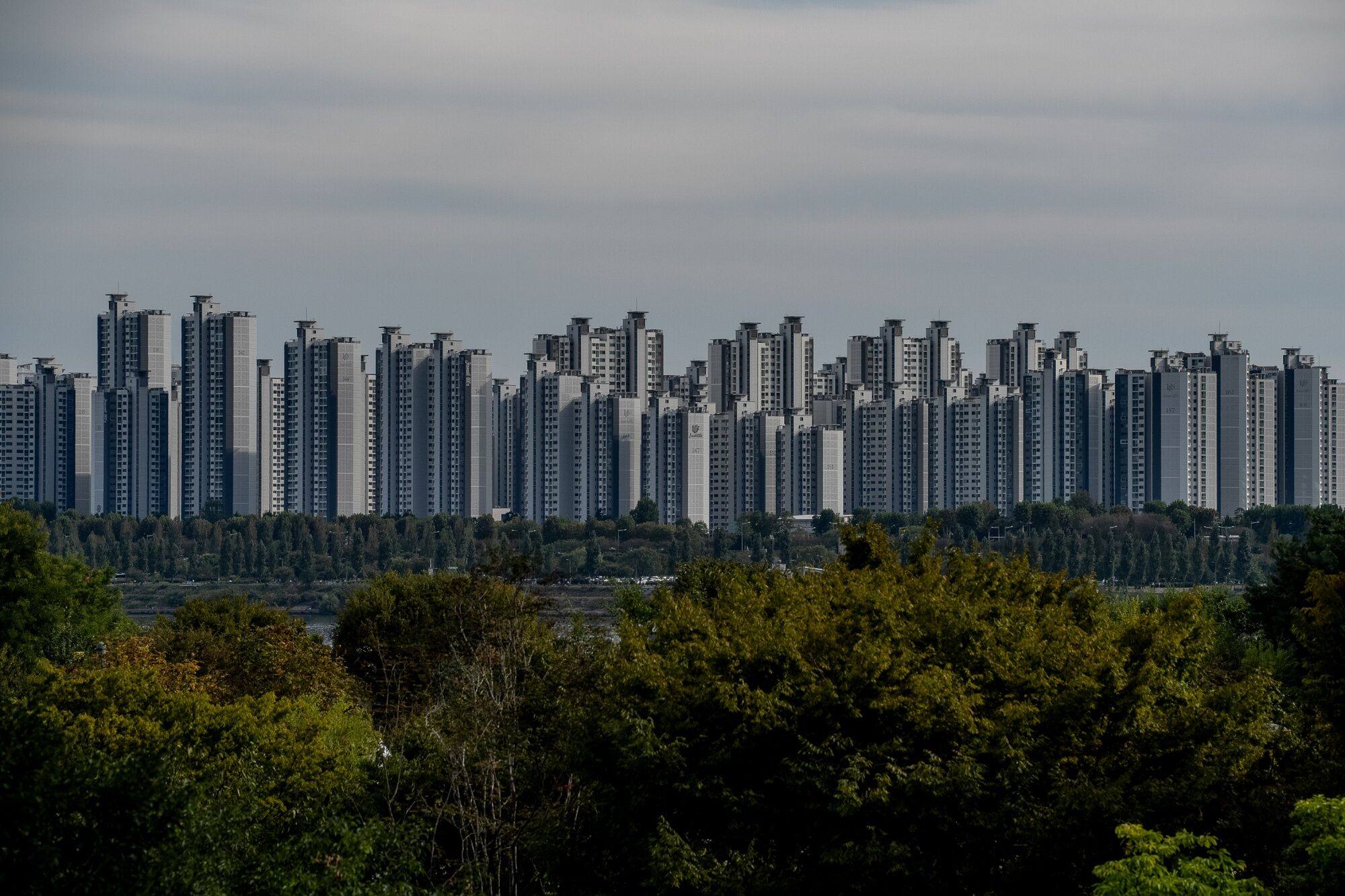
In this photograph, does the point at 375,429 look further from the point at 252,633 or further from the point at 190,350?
the point at 252,633

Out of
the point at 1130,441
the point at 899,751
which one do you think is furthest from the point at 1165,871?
the point at 1130,441

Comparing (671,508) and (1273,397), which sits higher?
(1273,397)

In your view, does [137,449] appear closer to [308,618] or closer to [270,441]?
[270,441]

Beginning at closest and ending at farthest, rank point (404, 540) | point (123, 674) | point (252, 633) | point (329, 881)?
point (329, 881) < point (123, 674) < point (252, 633) < point (404, 540)

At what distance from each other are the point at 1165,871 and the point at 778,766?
268 cm

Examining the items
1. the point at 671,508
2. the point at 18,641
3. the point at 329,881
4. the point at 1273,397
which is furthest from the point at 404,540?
the point at 329,881

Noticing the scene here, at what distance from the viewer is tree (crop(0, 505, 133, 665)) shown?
21.9 metres

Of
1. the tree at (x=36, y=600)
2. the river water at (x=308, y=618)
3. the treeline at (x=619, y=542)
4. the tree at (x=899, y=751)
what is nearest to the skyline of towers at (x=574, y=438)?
the treeline at (x=619, y=542)

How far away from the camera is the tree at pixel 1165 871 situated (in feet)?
30.1

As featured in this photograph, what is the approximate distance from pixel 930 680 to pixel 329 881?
155 inches

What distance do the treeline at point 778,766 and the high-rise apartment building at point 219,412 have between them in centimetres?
6791

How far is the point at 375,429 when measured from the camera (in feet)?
273

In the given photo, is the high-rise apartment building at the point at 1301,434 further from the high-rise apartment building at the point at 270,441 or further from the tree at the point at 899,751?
the tree at the point at 899,751

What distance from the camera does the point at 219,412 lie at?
3189 inches
